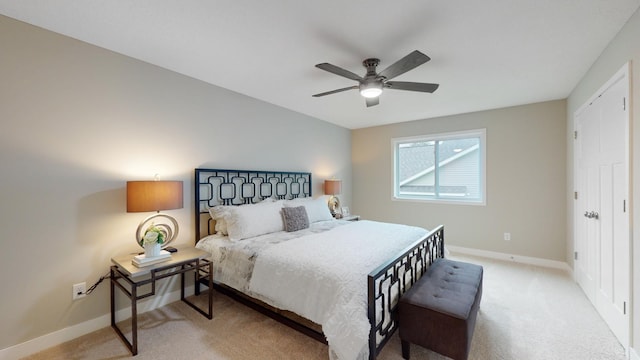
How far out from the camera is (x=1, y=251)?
1842 millimetres

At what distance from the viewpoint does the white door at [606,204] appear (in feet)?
6.53

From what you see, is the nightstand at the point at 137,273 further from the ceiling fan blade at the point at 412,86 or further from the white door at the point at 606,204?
the white door at the point at 606,204

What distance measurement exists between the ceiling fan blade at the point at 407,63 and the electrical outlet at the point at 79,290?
3195 mm

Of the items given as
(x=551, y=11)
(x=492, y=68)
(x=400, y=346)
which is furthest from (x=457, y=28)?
(x=400, y=346)

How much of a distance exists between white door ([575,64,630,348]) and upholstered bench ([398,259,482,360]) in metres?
1.18

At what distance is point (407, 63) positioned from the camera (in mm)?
2004

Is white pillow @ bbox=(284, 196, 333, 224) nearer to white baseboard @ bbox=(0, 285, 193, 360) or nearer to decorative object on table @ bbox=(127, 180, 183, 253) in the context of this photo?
decorative object on table @ bbox=(127, 180, 183, 253)

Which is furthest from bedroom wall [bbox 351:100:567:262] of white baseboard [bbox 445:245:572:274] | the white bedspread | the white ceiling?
the white bedspread

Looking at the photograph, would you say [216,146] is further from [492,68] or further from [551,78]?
[551,78]

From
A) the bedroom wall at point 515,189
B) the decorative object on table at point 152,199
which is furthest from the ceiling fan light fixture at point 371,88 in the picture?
the bedroom wall at point 515,189

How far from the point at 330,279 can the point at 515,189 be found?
384cm

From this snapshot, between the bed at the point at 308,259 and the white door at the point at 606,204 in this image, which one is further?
the white door at the point at 606,204

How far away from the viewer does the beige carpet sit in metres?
1.92

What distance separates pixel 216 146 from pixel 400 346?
9.36ft
